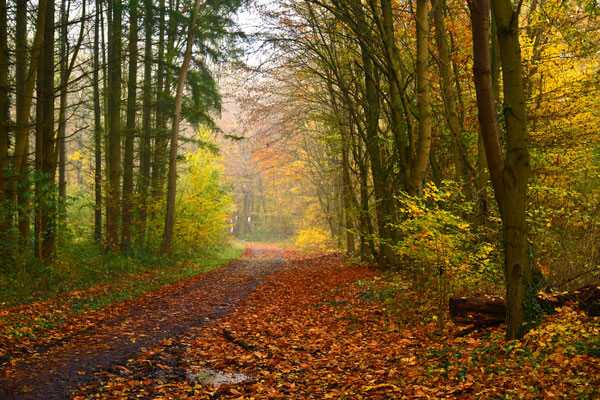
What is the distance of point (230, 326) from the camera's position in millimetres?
7535

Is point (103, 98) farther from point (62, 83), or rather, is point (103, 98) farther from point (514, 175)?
point (514, 175)

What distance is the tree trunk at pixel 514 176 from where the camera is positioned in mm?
4684

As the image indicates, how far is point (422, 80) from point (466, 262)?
14.3 feet

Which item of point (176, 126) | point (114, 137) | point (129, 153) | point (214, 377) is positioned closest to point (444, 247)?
point (214, 377)

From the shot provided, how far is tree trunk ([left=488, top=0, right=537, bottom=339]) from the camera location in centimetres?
468

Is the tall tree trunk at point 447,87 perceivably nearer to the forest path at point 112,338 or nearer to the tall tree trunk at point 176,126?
the forest path at point 112,338

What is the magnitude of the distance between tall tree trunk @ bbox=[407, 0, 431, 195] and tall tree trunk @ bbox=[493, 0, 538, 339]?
4225 mm

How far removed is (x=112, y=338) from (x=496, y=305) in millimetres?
5888

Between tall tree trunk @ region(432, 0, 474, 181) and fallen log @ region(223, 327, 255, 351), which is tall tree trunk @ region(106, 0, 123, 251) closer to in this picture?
fallen log @ region(223, 327, 255, 351)

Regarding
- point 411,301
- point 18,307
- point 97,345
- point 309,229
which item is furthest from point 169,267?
point 309,229

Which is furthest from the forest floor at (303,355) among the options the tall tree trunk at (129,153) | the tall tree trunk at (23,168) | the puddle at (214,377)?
the tall tree trunk at (129,153)

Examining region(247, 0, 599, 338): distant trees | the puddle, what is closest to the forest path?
the puddle

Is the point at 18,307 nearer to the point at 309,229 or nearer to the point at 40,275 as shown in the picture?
the point at 40,275

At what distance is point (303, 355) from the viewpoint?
5926 millimetres
